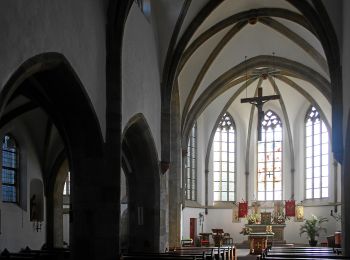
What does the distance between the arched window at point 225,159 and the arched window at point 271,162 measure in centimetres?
189

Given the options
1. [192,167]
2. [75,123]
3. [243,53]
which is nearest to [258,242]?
[192,167]

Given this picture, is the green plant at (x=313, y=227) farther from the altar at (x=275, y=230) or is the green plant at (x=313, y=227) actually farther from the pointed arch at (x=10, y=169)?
the pointed arch at (x=10, y=169)

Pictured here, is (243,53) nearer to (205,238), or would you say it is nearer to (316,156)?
(316,156)

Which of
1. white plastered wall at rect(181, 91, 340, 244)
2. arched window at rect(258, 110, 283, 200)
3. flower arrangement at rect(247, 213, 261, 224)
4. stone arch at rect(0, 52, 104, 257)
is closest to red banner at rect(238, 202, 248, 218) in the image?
white plastered wall at rect(181, 91, 340, 244)

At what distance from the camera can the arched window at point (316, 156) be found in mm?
32469

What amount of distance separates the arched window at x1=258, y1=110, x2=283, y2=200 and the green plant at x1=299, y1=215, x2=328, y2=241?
3.92 m

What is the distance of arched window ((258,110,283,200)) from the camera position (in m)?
35.2

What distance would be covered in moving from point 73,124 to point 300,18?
11.6 m

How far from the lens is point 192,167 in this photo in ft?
110

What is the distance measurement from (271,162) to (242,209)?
3.86 m

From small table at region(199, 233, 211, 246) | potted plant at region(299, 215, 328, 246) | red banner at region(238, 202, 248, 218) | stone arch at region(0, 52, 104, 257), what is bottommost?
small table at region(199, 233, 211, 246)

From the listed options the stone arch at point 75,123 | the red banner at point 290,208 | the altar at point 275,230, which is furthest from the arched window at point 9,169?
the red banner at point 290,208

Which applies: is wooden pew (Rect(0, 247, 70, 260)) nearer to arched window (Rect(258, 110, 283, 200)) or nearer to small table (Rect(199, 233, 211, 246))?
small table (Rect(199, 233, 211, 246))

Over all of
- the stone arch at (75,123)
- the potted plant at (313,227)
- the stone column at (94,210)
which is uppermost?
the stone arch at (75,123)
